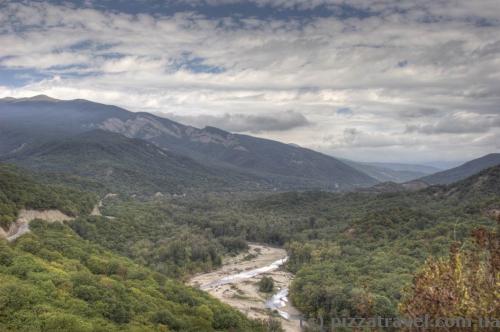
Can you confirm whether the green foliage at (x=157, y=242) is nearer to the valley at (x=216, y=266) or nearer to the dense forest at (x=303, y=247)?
the dense forest at (x=303, y=247)

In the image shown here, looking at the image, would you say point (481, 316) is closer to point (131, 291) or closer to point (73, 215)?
point (131, 291)

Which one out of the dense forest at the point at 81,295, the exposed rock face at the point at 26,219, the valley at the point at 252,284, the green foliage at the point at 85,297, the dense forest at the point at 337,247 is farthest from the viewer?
the valley at the point at 252,284

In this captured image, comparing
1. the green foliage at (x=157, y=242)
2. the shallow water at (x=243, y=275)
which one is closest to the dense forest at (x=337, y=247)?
the green foliage at (x=157, y=242)

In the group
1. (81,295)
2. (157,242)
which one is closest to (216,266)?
(157,242)

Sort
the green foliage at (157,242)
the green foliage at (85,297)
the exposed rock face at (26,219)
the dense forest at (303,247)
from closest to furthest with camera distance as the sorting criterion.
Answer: the green foliage at (85,297), the dense forest at (303,247), the exposed rock face at (26,219), the green foliage at (157,242)

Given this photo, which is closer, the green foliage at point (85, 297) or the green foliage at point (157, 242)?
the green foliage at point (85, 297)

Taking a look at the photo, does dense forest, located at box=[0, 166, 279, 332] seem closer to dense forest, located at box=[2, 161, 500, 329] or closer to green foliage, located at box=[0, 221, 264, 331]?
green foliage, located at box=[0, 221, 264, 331]

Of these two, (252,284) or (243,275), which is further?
(243,275)

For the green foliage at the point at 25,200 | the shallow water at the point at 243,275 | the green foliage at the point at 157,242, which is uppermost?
the green foliage at the point at 25,200

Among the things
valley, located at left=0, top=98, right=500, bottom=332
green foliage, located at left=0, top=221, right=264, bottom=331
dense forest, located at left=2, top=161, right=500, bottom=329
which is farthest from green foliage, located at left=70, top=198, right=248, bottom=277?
green foliage, located at left=0, top=221, right=264, bottom=331

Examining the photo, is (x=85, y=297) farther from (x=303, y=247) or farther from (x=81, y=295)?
(x=303, y=247)

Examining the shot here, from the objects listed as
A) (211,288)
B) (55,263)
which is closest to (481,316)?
(55,263)
